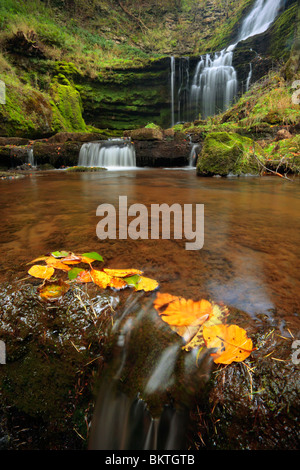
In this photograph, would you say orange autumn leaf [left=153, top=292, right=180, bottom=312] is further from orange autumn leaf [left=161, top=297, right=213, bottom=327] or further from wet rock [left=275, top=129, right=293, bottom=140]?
wet rock [left=275, top=129, right=293, bottom=140]

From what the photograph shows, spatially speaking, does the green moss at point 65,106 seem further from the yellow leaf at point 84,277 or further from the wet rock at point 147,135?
the yellow leaf at point 84,277

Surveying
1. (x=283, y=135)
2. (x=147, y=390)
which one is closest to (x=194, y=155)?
(x=283, y=135)

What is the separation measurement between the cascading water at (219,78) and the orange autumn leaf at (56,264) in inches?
723

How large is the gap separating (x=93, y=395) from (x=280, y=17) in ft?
75.4

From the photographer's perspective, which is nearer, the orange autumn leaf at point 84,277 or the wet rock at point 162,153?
the orange autumn leaf at point 84,277

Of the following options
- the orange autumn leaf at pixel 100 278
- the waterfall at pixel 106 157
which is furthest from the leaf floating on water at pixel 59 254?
the waterfall at pixel 106 157

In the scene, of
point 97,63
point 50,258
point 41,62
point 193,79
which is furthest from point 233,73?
point 50,258

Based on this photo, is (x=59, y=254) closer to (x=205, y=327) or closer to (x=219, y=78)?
(x=205, y=327)

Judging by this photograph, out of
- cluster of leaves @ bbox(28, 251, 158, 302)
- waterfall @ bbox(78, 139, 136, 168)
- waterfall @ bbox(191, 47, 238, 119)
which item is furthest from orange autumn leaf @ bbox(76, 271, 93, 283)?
waterfall @ bbox(191, 47, 238, 119)

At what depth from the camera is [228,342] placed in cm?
75

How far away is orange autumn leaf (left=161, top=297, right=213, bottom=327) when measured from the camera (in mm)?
825

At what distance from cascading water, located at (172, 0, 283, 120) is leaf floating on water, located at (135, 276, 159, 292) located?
18.4 meters

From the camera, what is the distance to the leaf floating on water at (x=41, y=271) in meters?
1.03
